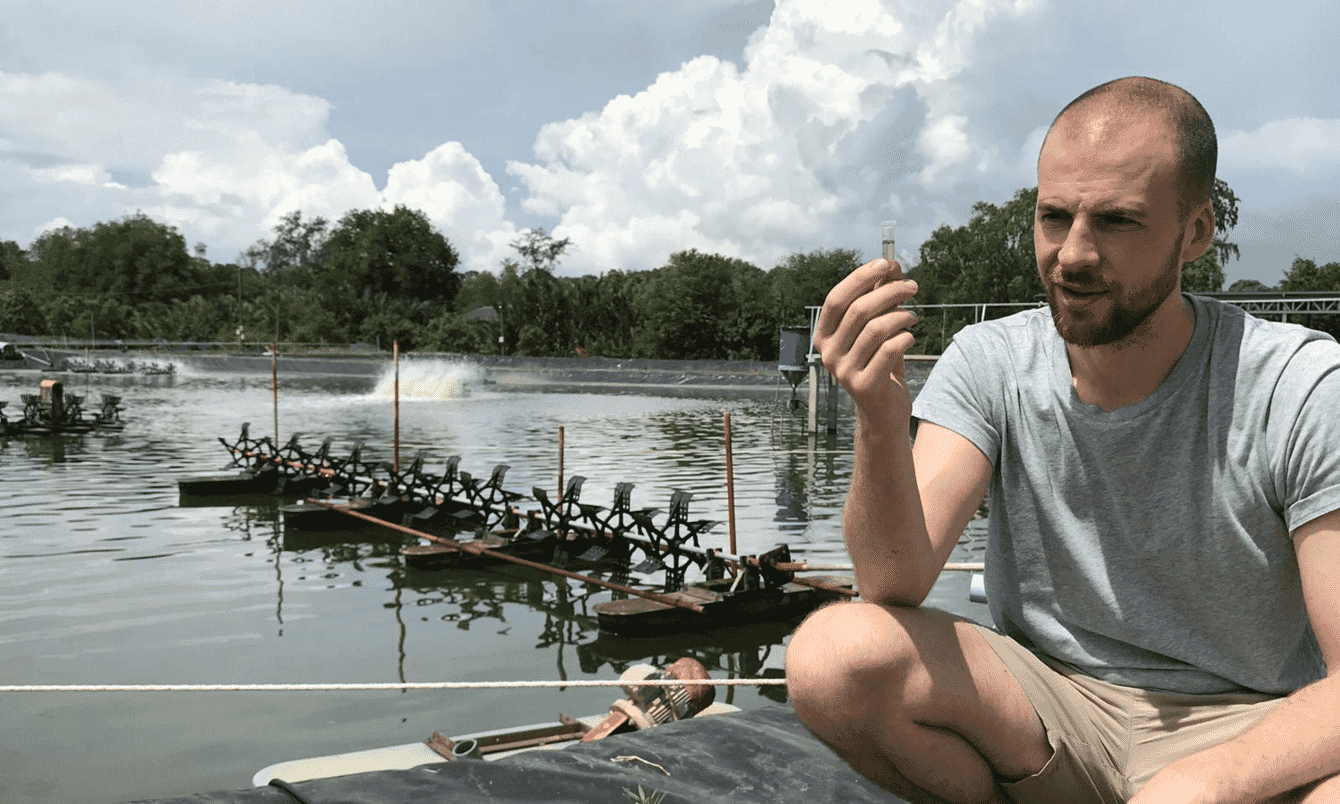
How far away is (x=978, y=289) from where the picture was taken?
6862 cm

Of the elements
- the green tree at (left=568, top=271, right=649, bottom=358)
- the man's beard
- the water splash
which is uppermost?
the green tree at (left=568, top=271, right=649, bottom=358)

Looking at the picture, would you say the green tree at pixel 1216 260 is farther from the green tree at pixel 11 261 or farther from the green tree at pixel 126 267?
the green tree at pixel 11 261

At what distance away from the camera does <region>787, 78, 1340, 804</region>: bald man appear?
211 centimetres

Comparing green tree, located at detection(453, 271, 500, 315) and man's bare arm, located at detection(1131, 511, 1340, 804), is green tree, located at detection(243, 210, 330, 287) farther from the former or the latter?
man's bare arm, located at detection(1131, 511, 1340, 804)

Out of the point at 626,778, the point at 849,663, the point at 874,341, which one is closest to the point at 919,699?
Answer: the point at 849,663

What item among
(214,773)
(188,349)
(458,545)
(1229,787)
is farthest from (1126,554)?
(188,349)

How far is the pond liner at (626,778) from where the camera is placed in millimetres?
3562

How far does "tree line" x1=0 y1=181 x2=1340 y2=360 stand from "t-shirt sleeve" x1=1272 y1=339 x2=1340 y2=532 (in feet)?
167

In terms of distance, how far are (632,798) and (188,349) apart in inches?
3653

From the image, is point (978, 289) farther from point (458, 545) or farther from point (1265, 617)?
point (1265, 617)

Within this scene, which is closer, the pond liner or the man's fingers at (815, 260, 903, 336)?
the man's fingers at (815, 260, 903, 336)

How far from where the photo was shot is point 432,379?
6575 cm

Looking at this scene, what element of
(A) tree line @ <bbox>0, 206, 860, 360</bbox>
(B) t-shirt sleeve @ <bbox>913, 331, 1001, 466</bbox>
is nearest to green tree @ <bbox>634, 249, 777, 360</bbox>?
(A) tree line @ <bbox>0, 206, 860, 360</bbox>

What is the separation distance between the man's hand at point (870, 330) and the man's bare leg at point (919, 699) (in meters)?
0.52
